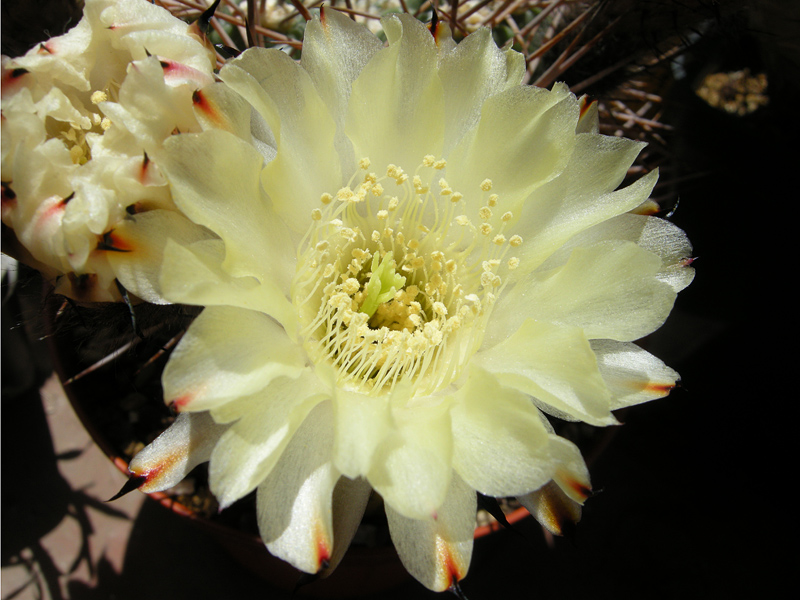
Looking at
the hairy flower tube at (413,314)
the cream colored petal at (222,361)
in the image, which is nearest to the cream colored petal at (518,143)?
the hairy flower tube at (413,314)

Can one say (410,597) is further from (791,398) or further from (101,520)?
(791,398)

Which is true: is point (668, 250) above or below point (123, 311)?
below

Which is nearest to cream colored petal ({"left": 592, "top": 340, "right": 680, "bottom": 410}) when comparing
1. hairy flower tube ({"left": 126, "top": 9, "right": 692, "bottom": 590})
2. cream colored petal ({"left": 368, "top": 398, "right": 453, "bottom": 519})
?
hairy flower tube ({"left": 126, "top": 9, "right": 692, "bottom": 590})

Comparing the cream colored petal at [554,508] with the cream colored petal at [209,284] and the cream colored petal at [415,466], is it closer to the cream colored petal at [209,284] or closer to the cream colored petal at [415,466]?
the cream colored petal at [415,466]

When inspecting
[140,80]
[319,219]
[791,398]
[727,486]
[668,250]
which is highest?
[140,80]

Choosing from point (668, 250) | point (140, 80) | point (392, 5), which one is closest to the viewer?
point (140, 80)

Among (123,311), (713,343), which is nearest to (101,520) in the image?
(123,311)

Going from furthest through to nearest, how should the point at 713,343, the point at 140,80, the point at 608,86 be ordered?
the point at 713,343, the point at 608,86, the point at 140,80
